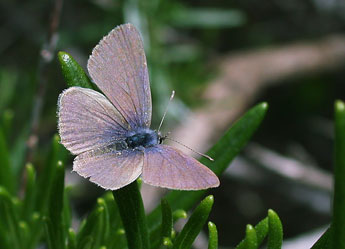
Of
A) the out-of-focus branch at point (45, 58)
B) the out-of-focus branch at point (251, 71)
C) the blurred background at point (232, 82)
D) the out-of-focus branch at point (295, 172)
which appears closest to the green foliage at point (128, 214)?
the out-of-focus branch at point (45, 58)

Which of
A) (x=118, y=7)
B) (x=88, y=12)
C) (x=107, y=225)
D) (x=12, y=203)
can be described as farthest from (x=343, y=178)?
(x=88, y=12)

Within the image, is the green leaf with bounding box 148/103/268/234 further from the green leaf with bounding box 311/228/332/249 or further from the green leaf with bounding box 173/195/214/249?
the green leaf with bounding box 311/228/332/249

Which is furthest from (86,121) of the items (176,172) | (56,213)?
(176,172)

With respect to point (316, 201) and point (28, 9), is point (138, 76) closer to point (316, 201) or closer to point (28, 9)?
point (316, 201)

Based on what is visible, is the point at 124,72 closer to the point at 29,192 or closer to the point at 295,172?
the point at 29,192

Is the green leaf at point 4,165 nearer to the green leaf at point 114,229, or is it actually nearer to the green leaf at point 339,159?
the green leaf at point 114,229

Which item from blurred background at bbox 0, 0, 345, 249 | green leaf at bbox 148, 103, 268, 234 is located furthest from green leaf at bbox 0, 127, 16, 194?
blurred background at bbox 0, 0, 345, 249
